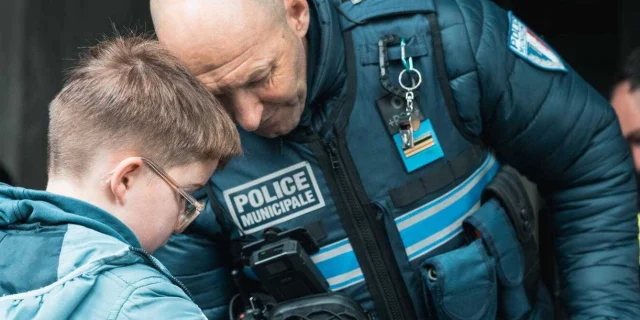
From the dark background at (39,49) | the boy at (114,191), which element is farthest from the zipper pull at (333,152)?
the dark background at (39,49)

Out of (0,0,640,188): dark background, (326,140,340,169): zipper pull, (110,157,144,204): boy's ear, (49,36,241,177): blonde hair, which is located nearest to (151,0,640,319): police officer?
(326,140,340,169): zipper pull

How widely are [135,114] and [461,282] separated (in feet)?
2.76

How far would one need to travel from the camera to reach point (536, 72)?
226 cm

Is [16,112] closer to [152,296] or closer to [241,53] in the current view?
[241,53]

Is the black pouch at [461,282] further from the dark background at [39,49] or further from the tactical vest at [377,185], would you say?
the dark background at [39,49]

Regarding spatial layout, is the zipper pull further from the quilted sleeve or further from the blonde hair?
the blonde hair

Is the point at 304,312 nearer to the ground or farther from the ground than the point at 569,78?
nearer to the ground

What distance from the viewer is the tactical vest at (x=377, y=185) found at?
215 cm

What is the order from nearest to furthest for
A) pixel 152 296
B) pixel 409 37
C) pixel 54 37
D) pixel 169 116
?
pixel 152 296
pixel 169 116
pixel 409 37
pixel 54 37

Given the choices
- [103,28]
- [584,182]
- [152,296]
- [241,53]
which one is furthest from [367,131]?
[103,28]

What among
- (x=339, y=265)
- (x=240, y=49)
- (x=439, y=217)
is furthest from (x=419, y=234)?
(x=240, y=49)

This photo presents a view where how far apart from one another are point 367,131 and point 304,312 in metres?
0.39

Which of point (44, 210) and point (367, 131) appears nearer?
point (44, 210)

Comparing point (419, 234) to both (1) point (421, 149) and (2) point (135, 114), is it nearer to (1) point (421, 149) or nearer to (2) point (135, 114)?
(1) point (421, 149)
